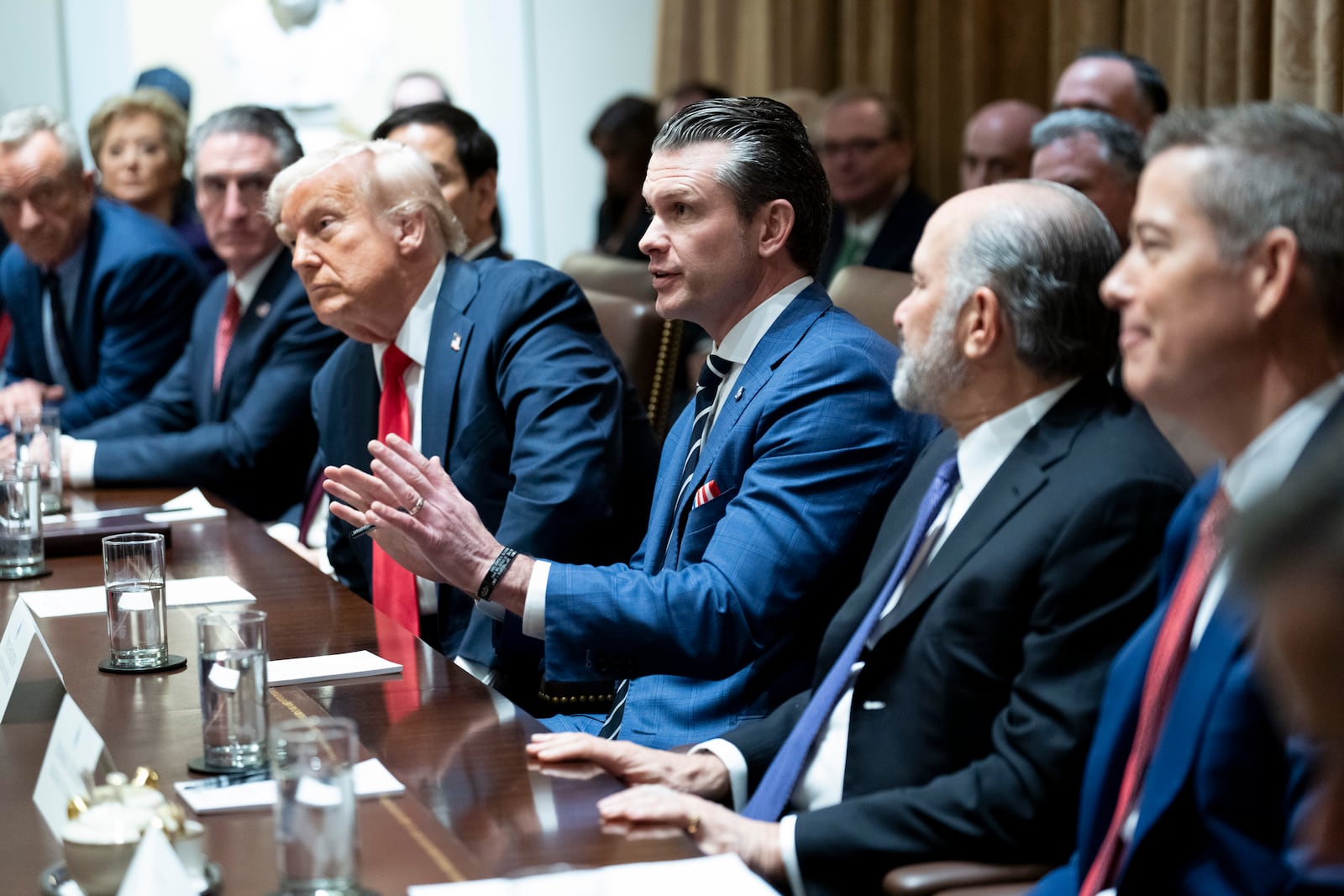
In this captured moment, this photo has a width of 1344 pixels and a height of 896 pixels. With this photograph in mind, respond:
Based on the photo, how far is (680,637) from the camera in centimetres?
199

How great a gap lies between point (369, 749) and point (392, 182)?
152 centimetres

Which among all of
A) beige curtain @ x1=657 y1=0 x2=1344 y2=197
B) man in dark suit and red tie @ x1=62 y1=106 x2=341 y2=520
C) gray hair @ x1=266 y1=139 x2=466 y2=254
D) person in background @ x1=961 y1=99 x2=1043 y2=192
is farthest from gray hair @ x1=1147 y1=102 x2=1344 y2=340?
person in background @ x1=961 y1=99 x2=1043 y2=192

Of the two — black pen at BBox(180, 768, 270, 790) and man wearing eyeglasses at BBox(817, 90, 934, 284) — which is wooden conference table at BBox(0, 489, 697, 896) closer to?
black pen at BBox(180, 768, 270, 790)

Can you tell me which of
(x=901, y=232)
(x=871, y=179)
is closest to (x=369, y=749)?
(x=901, y=232)

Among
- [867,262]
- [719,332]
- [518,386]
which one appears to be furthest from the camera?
[867,262]

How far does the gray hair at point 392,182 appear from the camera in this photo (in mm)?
2930

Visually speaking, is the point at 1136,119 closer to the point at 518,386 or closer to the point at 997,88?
the point at 997,88

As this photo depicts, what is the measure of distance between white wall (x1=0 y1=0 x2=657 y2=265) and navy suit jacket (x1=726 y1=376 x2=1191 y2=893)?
5921 millimetres

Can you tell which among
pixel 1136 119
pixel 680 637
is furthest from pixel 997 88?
pixel 680 637

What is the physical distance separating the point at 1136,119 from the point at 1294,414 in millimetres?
2916

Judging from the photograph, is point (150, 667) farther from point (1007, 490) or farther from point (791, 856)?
point (1007, 490)

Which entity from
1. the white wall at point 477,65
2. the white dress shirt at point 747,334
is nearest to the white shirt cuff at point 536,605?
the white dress shirt at point 747,334

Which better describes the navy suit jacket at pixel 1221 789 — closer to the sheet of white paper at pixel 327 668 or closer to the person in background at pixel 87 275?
the sheet of white paper at pixel 327 668

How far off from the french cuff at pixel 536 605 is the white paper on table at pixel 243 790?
465mm
